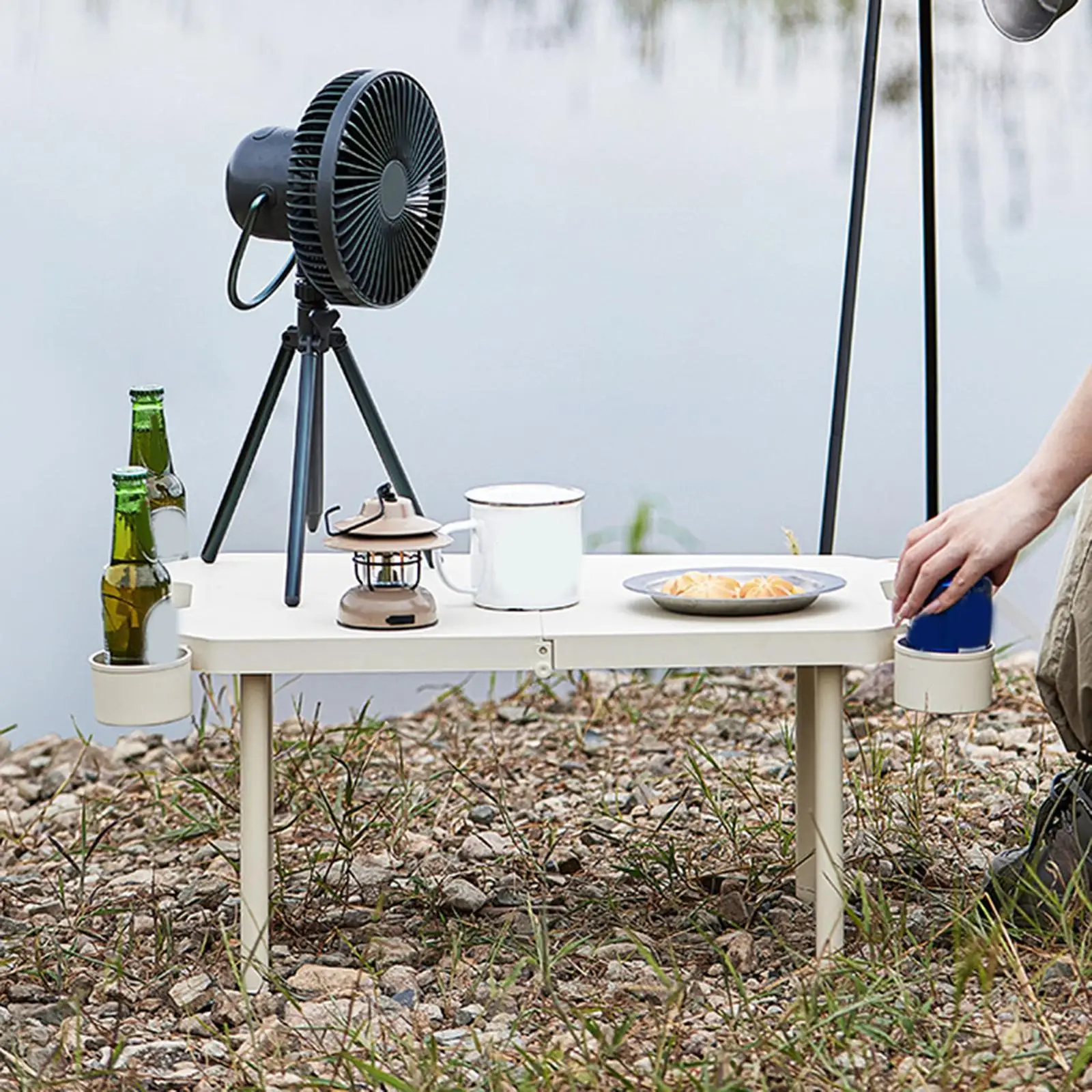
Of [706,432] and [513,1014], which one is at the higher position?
[706,432]

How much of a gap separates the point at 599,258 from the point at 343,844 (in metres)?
1.56

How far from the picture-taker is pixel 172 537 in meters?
2.15

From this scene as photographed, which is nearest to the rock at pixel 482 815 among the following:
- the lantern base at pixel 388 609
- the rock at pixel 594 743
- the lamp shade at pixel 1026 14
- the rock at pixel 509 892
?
the rock at pixel 509 892

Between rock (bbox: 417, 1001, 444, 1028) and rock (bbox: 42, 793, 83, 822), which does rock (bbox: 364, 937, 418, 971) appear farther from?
rock (bbox: 42, 793, 83, 822)

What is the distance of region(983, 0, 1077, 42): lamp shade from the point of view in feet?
6.97

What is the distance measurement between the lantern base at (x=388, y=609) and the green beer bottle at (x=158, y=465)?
36 centimetres

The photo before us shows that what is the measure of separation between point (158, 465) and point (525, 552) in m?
0.49

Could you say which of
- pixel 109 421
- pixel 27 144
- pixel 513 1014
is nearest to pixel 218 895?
pixel 513 1014

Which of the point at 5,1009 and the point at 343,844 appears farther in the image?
the point at 343,844

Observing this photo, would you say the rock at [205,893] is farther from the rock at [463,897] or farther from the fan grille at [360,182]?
the fan grille at [360,182]

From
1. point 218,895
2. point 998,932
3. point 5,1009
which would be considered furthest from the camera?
point 218,895

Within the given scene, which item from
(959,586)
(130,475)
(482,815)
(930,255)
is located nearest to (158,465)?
(130,475)

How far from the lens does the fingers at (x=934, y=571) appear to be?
177 cm

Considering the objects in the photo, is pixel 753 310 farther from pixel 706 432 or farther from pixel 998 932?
pixel 998 932
